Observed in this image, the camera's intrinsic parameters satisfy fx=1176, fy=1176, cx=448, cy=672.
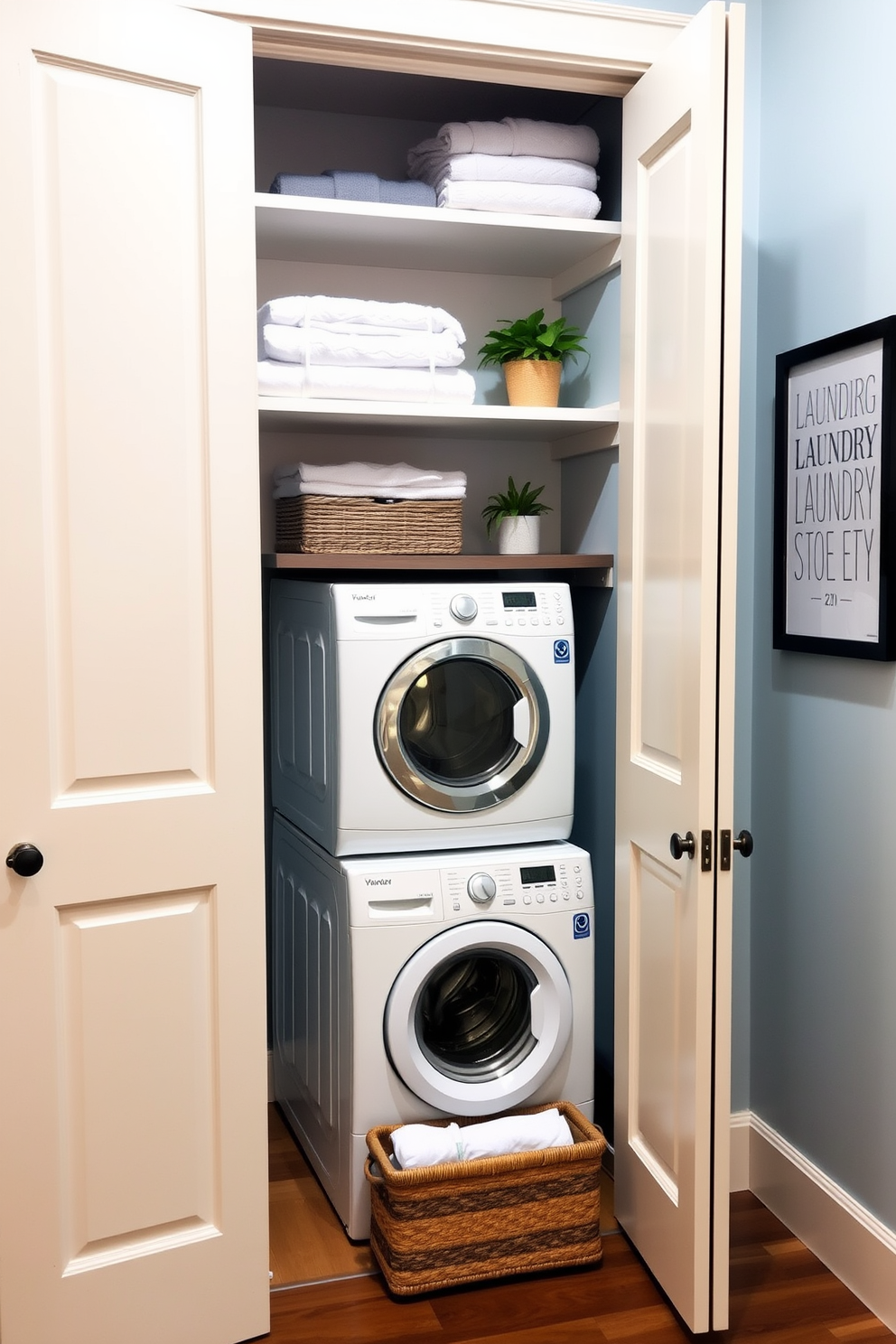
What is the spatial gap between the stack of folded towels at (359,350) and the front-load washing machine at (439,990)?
96 centimetres

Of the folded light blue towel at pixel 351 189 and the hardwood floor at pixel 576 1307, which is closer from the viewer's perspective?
the hardwood floor at pixel 576 1307

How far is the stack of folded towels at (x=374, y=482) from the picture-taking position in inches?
96.1

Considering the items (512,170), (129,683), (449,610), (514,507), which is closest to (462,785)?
(449,610)

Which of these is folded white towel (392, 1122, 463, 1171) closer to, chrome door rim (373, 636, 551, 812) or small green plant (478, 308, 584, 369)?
chrome door rim (373, 636, 551, 812)

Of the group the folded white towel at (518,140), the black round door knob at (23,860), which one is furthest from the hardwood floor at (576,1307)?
the folded white towel at (518,140)

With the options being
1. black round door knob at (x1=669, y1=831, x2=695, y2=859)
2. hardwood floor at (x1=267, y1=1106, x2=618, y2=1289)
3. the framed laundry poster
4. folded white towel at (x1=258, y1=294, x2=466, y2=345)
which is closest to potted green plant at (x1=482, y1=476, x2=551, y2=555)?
folded white towel at (x1=258, y1=294, x2=466, y2=345)

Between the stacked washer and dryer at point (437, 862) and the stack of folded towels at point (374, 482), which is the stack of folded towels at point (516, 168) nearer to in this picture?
the stack of folded towels at point (374, 482)

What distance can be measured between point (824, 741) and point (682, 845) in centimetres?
49

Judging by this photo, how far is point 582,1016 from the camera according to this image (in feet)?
8.12

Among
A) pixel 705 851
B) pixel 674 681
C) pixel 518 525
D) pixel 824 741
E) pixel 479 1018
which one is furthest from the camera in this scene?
pixel 518 525

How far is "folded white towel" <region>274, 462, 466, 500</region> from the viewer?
2.44 m

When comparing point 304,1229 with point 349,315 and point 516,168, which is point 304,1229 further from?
point 516,168

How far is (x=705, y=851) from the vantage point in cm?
197

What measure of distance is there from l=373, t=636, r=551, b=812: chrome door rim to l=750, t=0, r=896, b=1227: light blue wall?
0.51 meters
